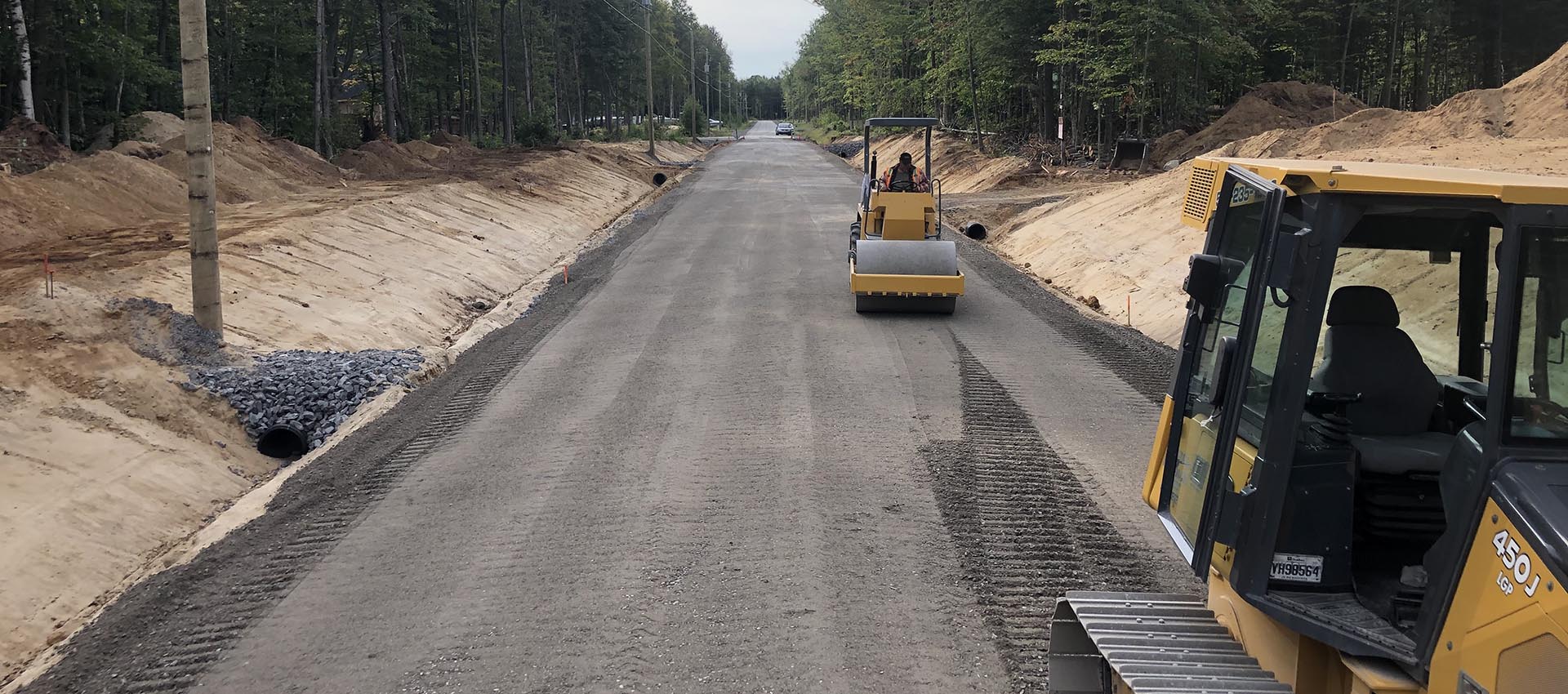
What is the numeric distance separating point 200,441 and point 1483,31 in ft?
154

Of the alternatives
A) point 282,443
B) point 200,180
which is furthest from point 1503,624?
point 200,180

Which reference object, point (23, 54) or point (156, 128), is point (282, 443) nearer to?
point (23, 54)

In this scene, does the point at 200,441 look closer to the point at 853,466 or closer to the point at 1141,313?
the point at 853,466

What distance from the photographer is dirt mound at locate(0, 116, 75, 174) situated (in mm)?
19500

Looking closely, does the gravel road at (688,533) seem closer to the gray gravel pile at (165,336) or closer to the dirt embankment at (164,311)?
the dirt embankment at (164,311)

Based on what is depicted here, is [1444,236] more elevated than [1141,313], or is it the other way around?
[1444,236]

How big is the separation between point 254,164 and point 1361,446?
2654 cm

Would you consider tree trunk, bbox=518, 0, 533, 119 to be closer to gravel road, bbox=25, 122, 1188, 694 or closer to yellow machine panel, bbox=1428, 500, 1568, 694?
gravel road, bbox=25, 122, 1188, 694

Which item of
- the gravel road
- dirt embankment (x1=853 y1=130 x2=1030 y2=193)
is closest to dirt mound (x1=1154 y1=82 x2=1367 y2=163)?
dirt embankment (x1=853 y1=130 x2=1030 y2=193)

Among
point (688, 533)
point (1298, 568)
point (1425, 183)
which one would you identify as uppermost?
point (1425, 183)

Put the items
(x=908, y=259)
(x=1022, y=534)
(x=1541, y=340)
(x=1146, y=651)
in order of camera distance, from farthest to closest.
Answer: (x=908, y=259)
(x=1022, y=534)
(x=1146, y=651)
(x=1541, y=340)

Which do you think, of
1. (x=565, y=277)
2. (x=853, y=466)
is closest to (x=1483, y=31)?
(x=565, y=277)

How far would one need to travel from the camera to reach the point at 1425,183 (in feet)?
10.7

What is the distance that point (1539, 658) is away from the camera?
2.64 m
